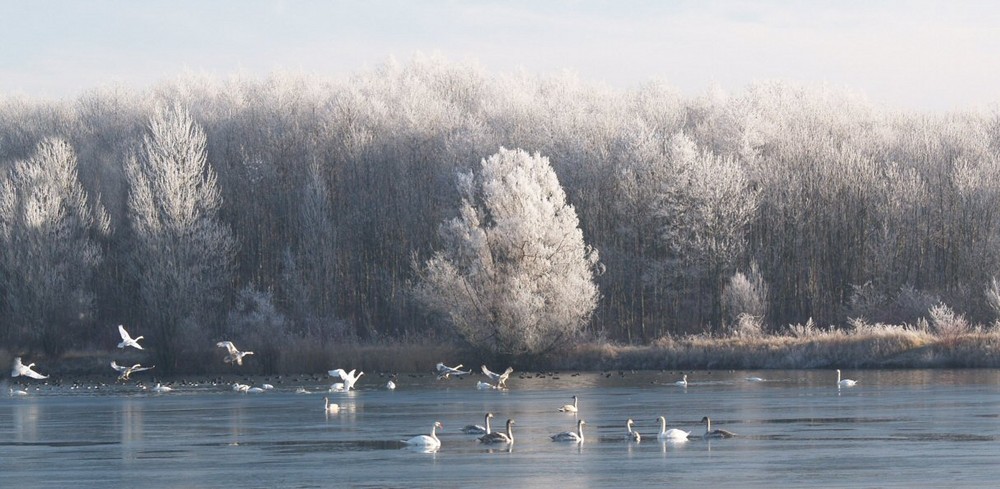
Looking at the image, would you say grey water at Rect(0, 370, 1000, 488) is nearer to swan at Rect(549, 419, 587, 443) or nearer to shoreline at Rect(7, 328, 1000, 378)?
swan at Rect(549, 419, 587, 443)

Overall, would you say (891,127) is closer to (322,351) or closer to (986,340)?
(986,340)

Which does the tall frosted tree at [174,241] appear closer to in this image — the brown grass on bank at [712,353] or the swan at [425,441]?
the brown grass on bank at [712,353]

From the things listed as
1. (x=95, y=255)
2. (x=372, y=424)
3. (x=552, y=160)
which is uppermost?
(x=552, y=160)

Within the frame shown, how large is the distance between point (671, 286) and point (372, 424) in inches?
1375

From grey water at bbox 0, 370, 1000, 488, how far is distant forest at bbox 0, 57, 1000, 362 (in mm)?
16978

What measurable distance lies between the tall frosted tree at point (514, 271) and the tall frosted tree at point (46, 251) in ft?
59.4

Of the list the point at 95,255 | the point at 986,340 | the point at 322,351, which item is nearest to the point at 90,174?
the point at 95,255

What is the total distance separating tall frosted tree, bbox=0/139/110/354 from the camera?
2527 inches

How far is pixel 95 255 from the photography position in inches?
2657

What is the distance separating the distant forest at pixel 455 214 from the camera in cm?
6381

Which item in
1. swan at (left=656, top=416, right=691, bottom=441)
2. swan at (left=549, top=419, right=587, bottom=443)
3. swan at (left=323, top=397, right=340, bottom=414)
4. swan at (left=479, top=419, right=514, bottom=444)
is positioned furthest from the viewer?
swan at (left=323, top=397, right=340, bottom=414)

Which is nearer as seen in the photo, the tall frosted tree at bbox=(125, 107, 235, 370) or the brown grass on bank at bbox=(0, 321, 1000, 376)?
the brown grass on bank at bbox=(0, 321, 1000, 376)

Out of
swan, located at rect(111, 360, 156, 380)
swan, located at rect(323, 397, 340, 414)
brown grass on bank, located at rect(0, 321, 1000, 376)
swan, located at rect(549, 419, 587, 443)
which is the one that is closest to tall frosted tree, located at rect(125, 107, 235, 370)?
swan, located at rect(111, 360, 156, 380)

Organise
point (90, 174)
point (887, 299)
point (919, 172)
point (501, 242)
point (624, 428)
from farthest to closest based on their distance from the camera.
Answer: point (90, 174)
point (919, 172)
point (887, 299)
point (501, 242)
point (624, 428)
